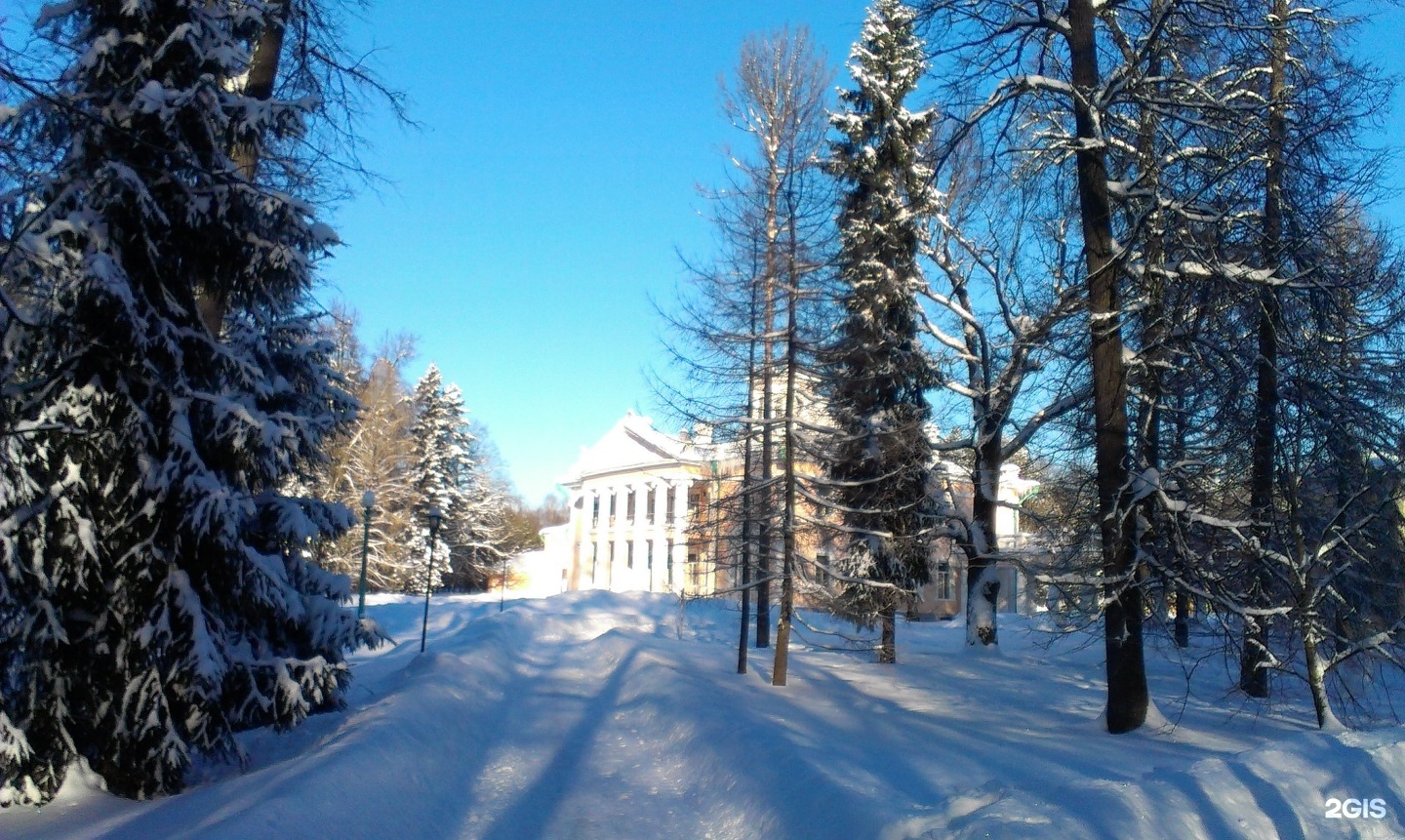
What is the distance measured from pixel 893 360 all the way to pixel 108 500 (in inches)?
602

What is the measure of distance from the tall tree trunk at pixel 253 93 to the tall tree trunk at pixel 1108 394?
30.2 feet

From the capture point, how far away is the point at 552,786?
946 centimetres

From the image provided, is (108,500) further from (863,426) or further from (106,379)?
(863,426)

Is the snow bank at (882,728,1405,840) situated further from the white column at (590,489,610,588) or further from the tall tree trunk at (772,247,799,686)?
the white column at (590,489,610,588)

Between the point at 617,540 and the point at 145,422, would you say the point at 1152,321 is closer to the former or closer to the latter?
the point at 145,422

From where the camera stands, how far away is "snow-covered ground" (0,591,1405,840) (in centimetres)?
632

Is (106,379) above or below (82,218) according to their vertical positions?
below

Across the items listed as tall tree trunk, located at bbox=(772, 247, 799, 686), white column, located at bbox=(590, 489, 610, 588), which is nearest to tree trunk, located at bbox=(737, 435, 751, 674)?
tall tree trunk, located at bbox=(772, 247, 799, 686)

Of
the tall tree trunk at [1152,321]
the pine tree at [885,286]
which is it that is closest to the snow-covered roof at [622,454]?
the pine tree at [885,286]

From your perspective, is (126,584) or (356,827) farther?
(126,584)

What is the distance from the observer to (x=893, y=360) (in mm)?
20750

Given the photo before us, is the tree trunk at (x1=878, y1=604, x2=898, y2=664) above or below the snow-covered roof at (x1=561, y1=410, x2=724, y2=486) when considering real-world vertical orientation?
below

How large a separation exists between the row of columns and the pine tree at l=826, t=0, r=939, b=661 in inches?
1067

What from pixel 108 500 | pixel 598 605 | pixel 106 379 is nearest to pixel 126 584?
pixel 108 500
